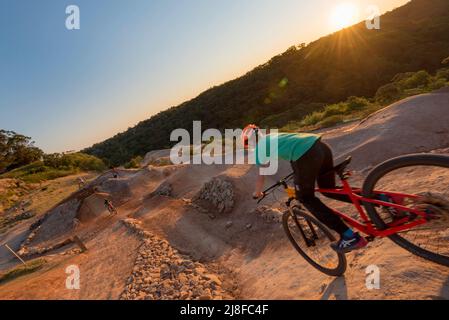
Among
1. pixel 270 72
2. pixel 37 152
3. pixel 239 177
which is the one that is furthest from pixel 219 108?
pixel 239 177

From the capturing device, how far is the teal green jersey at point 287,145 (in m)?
4.59

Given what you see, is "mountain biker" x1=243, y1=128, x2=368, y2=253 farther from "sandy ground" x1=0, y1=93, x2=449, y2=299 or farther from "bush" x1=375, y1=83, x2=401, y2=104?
"bush" x1=375, y1=83, x2=401, y2=104

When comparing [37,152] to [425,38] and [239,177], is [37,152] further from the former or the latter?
[425,38]

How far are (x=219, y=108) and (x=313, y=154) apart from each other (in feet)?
208

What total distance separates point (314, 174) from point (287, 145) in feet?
1.99

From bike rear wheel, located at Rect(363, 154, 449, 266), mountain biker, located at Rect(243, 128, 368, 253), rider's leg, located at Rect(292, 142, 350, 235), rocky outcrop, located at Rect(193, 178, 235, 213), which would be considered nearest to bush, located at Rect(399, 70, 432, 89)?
rocky outcrop, located at Rect(193, 178, 235, 213)

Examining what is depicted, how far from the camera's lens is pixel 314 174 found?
466cm

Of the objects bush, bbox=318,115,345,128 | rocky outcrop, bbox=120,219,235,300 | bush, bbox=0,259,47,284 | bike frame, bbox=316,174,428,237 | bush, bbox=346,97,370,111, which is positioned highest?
bush, bbox=346,97,370,111

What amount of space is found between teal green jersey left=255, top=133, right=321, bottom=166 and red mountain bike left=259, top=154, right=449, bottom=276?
0.61 metres

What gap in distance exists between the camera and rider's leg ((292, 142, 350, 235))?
4.57 meters

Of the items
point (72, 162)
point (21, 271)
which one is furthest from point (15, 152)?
point (21, 271)

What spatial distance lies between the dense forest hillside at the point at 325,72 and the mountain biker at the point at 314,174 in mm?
34675

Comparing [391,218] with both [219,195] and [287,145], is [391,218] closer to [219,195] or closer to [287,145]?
[287,145]

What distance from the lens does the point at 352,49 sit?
5625cm
